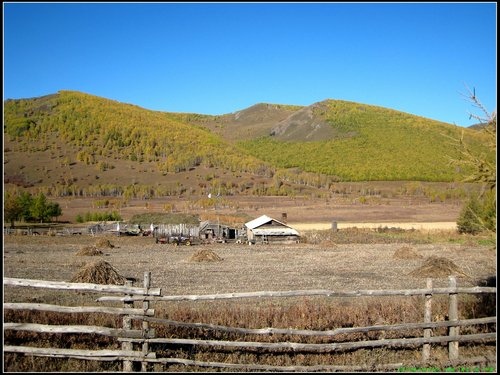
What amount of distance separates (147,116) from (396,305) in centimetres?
14167

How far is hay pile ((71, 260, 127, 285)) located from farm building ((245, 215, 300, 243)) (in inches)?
1098

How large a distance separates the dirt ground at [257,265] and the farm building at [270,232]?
2.03 m

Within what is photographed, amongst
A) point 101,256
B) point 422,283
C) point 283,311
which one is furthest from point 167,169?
point 283,311

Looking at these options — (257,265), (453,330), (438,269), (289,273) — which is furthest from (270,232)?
(453,330)

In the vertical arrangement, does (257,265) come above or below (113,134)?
below

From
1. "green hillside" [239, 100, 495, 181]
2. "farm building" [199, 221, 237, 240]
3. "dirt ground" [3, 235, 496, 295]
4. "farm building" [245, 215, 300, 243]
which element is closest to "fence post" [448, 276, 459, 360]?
"dirt ground" [3, 235, 496, 295]

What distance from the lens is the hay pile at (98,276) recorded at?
18.1 meters

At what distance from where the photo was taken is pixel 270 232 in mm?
45938

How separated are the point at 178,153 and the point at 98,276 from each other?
3958 inches

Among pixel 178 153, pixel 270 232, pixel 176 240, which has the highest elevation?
pixel 178 153

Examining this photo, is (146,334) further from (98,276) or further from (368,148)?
(368,148)

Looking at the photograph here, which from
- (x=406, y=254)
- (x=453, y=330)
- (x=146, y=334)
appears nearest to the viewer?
(x=146, y=334)

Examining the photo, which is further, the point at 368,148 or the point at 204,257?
the point at 368,148

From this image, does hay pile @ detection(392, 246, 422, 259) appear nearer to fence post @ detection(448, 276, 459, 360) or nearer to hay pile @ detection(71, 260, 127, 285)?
hay pile @ detection(71, 260, 127, 285)
